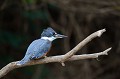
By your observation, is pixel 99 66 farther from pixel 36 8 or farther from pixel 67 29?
pixel 36 8

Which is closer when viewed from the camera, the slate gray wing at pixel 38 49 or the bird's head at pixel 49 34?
the slate gray wing at pixel 38 49

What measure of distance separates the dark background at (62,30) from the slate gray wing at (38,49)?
8.38 ft

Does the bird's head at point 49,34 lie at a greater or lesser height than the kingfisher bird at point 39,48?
greater

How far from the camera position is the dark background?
6137mm

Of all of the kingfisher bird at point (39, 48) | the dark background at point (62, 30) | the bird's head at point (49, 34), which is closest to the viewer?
the kingfisher bird at point (39, 48)

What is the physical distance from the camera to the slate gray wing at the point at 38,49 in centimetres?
318

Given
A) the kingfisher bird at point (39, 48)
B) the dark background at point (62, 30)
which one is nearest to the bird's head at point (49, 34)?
the kingfisher bird at point (39, 48)

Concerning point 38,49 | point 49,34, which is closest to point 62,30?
point 49,34

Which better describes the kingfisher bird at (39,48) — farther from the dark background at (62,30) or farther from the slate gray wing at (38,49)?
the dark background at (62,30)

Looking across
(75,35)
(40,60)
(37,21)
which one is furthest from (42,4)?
(40,60)

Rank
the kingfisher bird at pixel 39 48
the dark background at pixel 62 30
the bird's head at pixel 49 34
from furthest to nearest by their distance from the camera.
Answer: the dark background at pixel 62 30 < the bird's head at pixel 49 34 < the kingfisher bird at pixel 39 48

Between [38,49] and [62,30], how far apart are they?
320cm

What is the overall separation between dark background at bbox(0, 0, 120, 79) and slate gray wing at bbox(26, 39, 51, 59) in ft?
8.38

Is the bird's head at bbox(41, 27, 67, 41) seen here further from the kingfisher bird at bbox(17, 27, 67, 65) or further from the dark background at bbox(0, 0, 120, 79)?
the dark background at bbox(0, 0, 120, 79)
